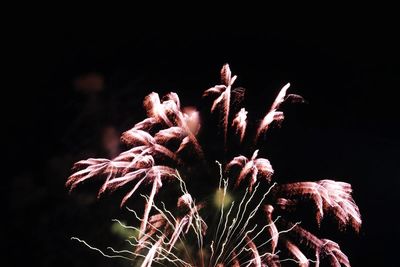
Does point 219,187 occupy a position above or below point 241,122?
below

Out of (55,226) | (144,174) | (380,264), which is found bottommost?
(380,264)

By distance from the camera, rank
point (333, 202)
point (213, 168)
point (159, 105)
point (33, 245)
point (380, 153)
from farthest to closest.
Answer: point (380, 153) < point (33, 245) < point (213, 168) < point (159, 105) < point (333, 202)

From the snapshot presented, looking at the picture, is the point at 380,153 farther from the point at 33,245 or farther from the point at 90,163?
the point at 33,245

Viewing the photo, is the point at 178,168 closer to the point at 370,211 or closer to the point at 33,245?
the point at 33,245

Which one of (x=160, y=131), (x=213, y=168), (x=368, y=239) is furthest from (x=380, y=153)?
(x=160, y=131)

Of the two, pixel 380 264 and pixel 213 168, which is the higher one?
pixel 213 168

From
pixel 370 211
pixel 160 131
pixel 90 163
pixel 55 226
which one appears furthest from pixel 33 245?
pixel 370 211

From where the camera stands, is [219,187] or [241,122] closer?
[241,122]

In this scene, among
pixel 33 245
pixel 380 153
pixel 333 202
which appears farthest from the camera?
pixel 380 153

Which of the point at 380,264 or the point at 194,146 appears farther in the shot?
the point at 380,264
